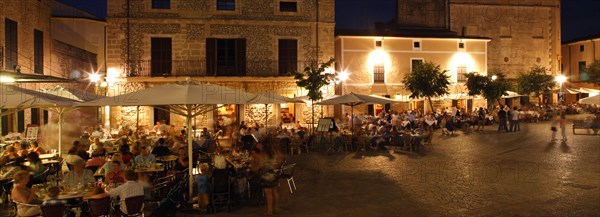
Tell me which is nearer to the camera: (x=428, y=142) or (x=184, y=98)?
(x=184, y=98)

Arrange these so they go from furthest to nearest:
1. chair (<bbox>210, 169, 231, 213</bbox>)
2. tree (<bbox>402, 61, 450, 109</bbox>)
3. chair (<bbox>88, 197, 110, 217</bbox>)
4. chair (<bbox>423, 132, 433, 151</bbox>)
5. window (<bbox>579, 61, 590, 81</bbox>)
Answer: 1. window (<bbox>579, 61, 590, 81</bbox>)
2. tree (<bbox>402, 61, 450, 109</bbox>)
3. chair (<bbox>423, 132, 433, 151</bbox>)
4. chair (<bbox>210, 169, 231, 213</bbox>)
5. chair (<bbox>88, 197, 110, 217</bbox>)

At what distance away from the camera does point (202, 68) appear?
24.5 m

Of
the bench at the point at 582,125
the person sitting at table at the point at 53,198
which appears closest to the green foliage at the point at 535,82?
the bench at the point at 582,125

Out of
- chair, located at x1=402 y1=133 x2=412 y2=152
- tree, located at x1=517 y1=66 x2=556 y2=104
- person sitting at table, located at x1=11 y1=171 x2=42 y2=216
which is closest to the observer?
person sitting at table, located at x1=11 y1=171 x2=42 y2=216

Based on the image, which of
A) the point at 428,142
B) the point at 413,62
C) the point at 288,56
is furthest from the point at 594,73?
the point at 428,142

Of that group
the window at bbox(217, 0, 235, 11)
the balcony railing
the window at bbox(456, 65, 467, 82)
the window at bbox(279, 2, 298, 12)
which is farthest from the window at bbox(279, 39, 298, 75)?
the window at bbox(456, 65, 467, 82)

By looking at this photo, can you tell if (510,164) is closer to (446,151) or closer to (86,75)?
(446,151)

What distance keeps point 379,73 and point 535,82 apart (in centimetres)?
1302

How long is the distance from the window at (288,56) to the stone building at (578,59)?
29100 millimetres

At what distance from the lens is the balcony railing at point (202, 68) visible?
941 inches

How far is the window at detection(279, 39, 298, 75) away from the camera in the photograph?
2534 cm

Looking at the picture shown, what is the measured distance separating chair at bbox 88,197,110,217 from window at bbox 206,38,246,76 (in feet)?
61.6

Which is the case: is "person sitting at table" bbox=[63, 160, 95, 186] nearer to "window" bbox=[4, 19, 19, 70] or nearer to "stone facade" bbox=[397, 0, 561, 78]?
"window" bbox=[4, 19, 19, 70]

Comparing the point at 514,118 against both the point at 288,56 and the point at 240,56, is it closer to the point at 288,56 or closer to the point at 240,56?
the point at 288,56
